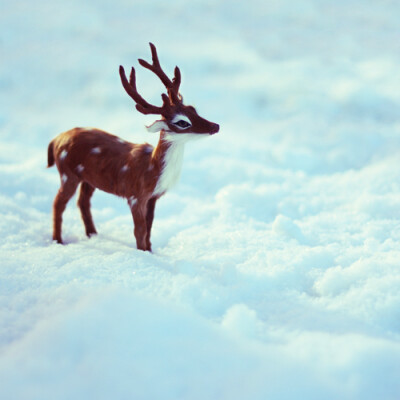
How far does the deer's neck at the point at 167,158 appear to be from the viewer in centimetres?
232

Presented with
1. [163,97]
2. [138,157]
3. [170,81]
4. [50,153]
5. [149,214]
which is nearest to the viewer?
[163,97]

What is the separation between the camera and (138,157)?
2.44 m

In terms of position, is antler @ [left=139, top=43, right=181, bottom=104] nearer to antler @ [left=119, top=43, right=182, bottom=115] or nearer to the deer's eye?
antler @ [left=119, top=43, right=182, bottom=115]

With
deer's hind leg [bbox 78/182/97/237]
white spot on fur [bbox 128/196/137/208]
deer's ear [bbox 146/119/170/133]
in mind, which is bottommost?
white spot on fur [bbox 128/196/137/208]

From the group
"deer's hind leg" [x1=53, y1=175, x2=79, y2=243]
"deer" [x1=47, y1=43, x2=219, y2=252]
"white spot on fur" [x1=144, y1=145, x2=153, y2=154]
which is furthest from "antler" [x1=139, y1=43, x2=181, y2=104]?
"deer's hind leg" [x1=53, y1=175, x2=79, y2=243]

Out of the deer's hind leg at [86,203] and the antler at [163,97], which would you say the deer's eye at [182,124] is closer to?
the antler at [163,97]

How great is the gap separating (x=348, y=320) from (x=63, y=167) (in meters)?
1.61

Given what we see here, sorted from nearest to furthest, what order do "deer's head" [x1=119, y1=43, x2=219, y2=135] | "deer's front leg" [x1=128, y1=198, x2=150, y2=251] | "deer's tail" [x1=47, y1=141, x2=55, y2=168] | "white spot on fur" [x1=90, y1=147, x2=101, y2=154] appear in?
"deer's head" [x1=119, y1=43, x2=219, y2=135]
"deer's front leg" [x1=128, y1=198, x2=150, y2=251]
"white spot on fur" [x1=90, y1=147, x2=101, y2=154]
"deer's tail" [x1=47, y1=141, x2=55, y2=168]

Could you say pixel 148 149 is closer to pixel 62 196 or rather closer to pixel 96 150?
pixel 96 150

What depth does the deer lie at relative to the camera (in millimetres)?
2256

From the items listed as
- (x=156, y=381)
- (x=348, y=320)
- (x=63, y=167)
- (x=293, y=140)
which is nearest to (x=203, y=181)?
(x=293, y=140)

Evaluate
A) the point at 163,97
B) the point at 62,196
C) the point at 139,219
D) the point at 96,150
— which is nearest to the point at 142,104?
the point at 163,97

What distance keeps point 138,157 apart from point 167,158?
180 mm

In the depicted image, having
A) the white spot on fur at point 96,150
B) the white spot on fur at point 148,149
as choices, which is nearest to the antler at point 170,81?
the white spot on fur at point 148,149
